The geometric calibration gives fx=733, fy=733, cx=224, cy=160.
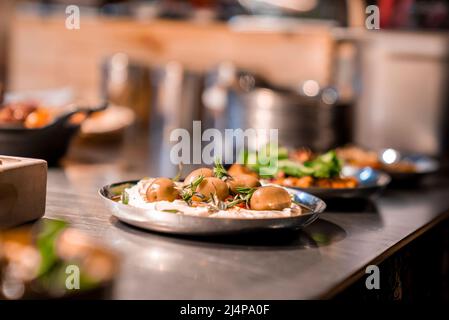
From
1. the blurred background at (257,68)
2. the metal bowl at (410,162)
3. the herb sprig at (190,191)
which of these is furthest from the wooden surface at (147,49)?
the herb sprig at (190,191)

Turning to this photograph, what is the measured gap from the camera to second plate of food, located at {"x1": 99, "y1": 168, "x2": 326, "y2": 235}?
138 cm

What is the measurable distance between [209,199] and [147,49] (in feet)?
9.73

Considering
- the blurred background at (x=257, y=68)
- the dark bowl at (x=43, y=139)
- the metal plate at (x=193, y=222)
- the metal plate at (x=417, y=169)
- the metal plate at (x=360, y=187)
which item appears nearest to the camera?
the metal plate at (x=193, y=222)

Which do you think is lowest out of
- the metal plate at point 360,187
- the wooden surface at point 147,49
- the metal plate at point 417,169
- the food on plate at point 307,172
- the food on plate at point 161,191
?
the metal plate at point 417,169

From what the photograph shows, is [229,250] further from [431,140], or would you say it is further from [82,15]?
[82,15]

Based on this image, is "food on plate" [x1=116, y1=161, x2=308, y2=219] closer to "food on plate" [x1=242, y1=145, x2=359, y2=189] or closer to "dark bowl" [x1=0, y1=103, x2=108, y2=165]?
"food on plate" [x1=242, y1=145, x2=359, y2=189]

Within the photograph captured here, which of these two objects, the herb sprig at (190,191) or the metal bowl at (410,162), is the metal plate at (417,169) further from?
the herb sprig at (190,191)

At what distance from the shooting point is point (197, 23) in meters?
4.16

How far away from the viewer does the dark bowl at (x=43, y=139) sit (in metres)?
2.16

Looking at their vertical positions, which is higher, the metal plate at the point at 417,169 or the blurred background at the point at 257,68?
the blurred background at the point at 257,68

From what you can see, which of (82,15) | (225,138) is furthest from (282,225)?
(82,15)

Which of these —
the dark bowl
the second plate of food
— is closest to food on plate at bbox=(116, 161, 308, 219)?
the second plate of food

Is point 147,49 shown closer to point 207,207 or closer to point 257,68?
point 257,68
